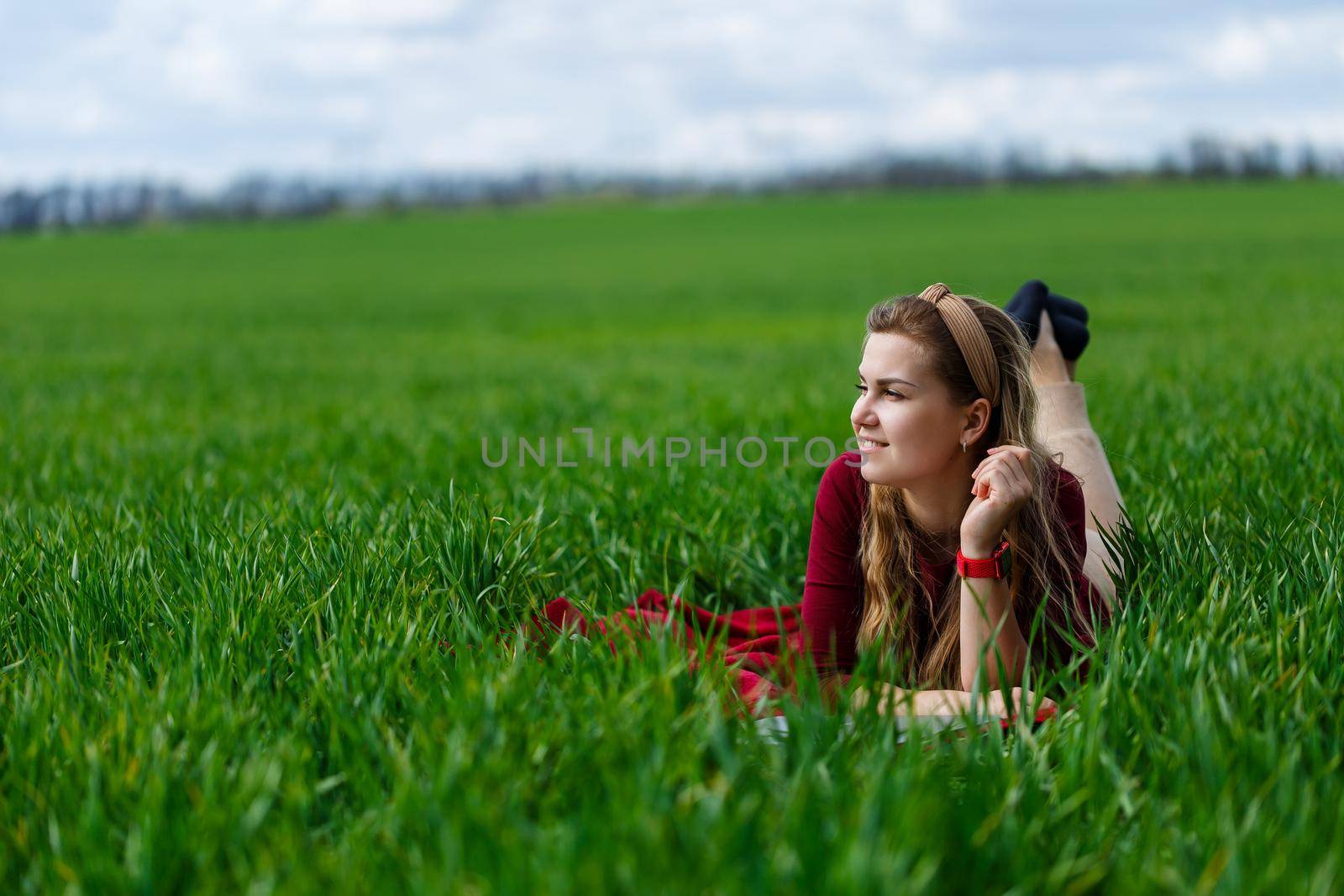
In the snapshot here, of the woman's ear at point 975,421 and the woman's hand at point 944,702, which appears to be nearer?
the woman's hand at point 944,702

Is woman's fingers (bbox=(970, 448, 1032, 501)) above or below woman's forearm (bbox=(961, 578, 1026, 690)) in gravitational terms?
above

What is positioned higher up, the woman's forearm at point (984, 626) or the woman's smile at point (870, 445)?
the woman's smile at point (870, 445)

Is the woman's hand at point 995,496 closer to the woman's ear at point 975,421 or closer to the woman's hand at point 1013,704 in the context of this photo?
the woman's ear at point 975,421

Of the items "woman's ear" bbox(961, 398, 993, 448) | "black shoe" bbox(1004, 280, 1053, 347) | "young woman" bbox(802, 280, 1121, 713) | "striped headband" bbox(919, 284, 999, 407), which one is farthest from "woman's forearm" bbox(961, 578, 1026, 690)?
"black shoe" bbox(1004, 280, 1053, 347)

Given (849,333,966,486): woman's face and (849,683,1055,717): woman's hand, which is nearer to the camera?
(849,683,1055,717): woman's hand

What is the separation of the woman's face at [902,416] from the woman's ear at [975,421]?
0.02 m

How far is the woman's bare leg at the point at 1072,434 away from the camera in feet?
11.7

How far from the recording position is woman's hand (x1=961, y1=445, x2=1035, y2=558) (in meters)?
2.58

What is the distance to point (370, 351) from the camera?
45.8 feet

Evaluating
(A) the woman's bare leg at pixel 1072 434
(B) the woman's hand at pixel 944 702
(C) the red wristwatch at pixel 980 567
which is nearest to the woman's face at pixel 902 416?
(C) the red wristwatch at pixel 980 567

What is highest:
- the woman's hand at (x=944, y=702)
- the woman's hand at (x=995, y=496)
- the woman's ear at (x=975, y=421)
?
the woman's ear at (x=975, y=421)

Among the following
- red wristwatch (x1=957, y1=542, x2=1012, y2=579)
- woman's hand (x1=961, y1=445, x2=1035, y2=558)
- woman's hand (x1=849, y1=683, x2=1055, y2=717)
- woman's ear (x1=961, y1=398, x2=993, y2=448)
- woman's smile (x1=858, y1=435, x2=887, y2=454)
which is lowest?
woman's hand (x1=849, y1=683, x2=1055, y2=717)

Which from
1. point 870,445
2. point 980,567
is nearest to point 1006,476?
point 980,567

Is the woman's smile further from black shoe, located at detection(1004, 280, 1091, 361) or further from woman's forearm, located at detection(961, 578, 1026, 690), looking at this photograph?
black shoe, located at detection(1004, 280, 1091, 361)
